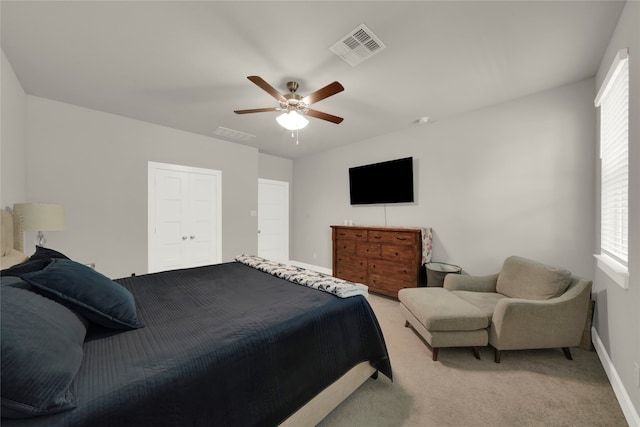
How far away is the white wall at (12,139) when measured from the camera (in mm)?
2130

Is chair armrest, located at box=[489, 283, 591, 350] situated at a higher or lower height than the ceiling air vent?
lower

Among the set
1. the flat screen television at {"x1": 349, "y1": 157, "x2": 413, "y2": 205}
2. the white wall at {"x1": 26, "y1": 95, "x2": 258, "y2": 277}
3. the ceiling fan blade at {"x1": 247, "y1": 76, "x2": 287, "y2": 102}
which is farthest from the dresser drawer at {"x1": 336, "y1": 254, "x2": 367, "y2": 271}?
the white wall at {"x1": 26, "y1": 95, "x2": 258, "y2": 277}

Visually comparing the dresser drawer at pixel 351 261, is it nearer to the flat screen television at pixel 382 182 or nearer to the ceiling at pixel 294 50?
the flat screen television at pixel 382 182

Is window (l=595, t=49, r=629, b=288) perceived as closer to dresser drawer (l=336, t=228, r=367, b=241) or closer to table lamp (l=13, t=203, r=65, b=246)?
dresser drawer (l=336, t=228, r=367, b=241)

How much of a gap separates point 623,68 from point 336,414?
10.1 ft

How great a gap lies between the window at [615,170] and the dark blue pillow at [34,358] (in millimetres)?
2858

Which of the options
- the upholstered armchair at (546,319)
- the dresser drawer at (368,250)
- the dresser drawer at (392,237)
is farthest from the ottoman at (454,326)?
the dresser drawer at (368,250)

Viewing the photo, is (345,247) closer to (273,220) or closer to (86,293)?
(273,220)

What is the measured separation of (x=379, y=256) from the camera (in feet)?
12.2

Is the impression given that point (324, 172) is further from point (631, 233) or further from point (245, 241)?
point (631, 233)

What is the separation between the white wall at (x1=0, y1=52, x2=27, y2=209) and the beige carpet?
11.1 ft

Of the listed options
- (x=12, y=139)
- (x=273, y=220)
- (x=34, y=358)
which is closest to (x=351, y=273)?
(x=273, y=220)

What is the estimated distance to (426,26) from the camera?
5.90 ft

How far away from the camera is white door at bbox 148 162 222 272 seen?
12.4 feet
